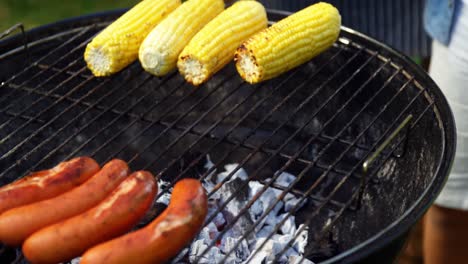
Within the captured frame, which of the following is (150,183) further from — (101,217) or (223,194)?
(223,194)

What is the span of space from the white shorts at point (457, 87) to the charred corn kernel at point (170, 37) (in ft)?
3.69

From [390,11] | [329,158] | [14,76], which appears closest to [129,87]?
[14,76]

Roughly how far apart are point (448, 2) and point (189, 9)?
1130 millimetres

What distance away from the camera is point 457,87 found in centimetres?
296

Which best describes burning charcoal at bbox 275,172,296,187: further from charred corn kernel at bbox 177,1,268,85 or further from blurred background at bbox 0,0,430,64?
blurred background at bbox 0,0,430,64

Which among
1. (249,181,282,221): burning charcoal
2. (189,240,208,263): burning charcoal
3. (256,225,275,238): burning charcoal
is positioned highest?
(189,240,208,263): burning charcoal

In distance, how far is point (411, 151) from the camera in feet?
7.58

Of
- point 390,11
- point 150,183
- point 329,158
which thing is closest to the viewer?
point 150,183

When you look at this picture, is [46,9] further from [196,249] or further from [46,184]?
[46,184]

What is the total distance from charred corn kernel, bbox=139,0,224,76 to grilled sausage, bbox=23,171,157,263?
2.22 feet

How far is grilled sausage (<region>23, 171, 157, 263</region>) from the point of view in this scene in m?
1.66

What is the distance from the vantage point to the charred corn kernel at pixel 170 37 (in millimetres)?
2324

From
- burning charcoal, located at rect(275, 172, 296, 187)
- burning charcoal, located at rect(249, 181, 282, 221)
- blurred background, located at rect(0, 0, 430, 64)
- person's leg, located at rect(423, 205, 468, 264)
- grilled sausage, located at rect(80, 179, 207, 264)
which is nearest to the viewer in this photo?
grilled sausage, located at rect(80, 179, 207, 264)

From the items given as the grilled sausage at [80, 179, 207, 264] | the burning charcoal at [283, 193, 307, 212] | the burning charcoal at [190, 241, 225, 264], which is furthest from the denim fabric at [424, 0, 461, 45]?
the grilled sausage at [80, 179, 207, 264]
